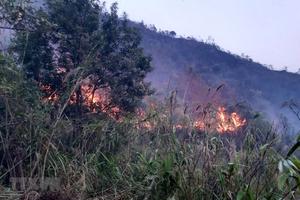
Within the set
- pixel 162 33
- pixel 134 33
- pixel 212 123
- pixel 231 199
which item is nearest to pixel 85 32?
pixel 134 33

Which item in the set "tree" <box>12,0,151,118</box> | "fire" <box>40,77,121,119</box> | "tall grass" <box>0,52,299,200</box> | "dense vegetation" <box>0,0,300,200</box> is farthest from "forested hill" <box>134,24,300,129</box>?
"tall grass" <box>0,52,299,200</box>

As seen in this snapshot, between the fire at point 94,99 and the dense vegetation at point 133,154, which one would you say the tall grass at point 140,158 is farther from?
the fire at point 94,99

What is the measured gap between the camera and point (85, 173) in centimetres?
431

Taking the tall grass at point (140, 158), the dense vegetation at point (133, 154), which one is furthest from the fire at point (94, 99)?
the tall grass at point (140, 158)

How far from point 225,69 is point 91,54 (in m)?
20.2

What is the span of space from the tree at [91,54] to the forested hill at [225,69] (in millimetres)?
13031

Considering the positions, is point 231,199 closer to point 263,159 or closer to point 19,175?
point 263,159

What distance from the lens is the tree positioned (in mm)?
9414

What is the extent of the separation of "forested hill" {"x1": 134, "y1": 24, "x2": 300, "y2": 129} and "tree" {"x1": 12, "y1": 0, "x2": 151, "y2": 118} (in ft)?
42.8

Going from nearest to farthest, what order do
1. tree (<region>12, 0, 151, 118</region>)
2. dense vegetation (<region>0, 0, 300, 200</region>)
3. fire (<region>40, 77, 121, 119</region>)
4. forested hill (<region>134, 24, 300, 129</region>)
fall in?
dense vegetation (<region>0, 0, 300, 200</region>) → tree (<region>12, 0, 151, 118</region>) → fire (<region>40, 77, 121, 119</region>) → forested hill (<region>134, 24, 300, 129</region>)

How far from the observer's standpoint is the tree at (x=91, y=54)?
30.9ft

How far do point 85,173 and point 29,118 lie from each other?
91 cm

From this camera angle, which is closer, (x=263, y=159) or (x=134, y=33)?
(x=263, y=159)

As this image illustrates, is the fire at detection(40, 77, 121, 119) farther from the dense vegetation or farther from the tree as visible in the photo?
the dense vegetation
